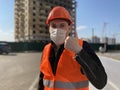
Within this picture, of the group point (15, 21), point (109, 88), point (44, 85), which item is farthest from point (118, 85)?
point (15, 21)

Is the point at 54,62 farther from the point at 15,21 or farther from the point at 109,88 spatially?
the point at 15,21

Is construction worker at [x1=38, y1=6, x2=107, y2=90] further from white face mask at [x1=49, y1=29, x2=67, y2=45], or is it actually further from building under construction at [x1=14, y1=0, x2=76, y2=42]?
building under construction at [x1=14, y1=0, x2=76, y2=42]

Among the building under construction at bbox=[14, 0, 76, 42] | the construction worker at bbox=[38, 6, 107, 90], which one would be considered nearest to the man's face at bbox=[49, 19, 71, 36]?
the construction worker at bbox=[38, 6, 107, 90]

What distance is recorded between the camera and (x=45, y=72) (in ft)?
10.4

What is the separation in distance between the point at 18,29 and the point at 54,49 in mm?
138423

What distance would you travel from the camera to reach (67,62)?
298 cm

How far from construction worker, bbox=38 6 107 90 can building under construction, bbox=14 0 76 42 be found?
117671 millimetres

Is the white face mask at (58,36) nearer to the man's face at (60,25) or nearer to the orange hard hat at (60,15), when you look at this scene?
the man's face at (60,25)

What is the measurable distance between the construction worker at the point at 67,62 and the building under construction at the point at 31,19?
11767cm

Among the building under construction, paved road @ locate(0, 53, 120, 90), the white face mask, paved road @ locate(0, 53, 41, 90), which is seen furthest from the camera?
the building under construction

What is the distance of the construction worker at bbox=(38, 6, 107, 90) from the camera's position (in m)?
2.68

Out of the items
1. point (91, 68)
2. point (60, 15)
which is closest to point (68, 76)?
point (91, 68)

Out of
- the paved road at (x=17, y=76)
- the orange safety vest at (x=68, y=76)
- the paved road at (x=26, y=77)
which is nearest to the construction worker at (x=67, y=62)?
the orange safety vest at (x=68, y=76)

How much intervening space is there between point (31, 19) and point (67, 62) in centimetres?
12368
